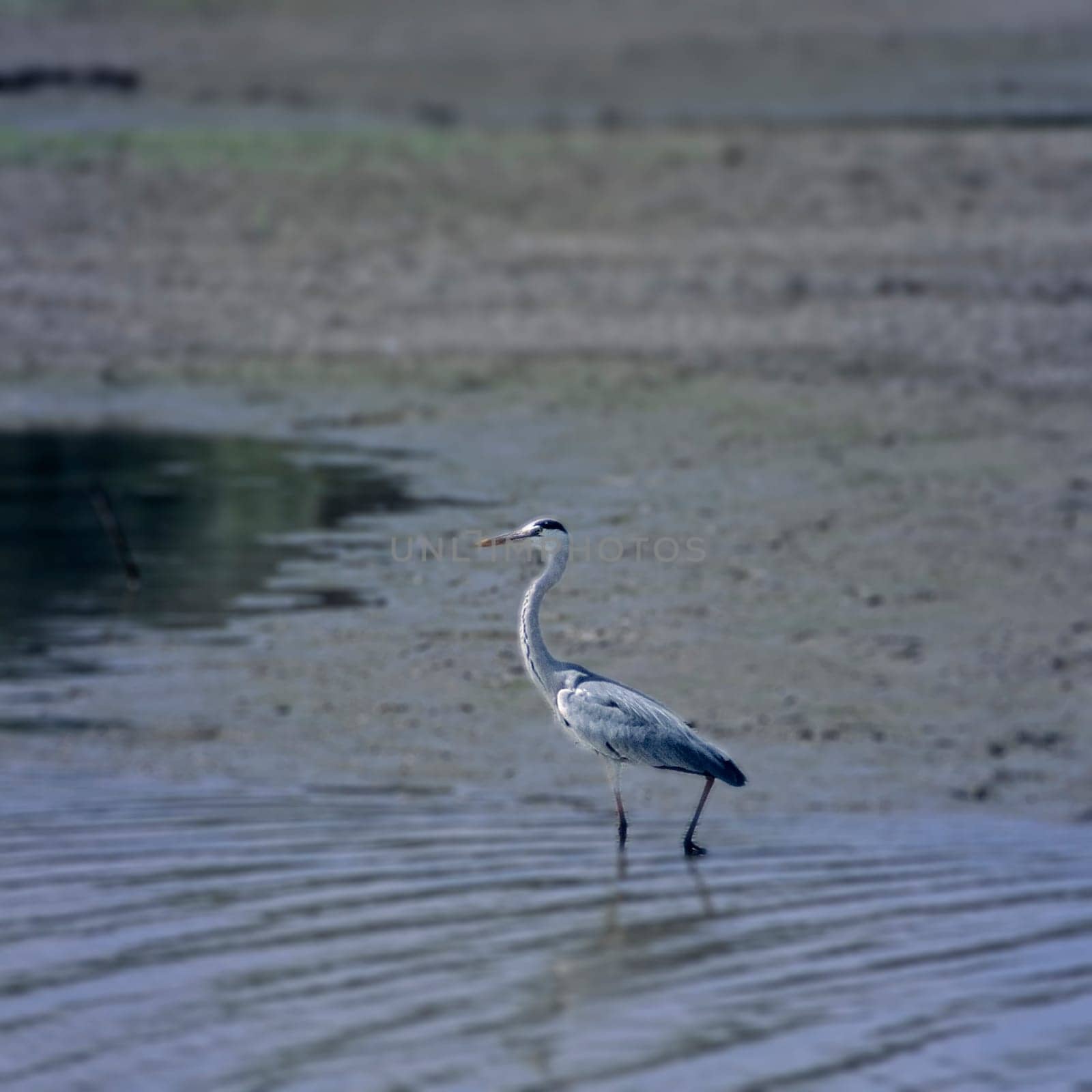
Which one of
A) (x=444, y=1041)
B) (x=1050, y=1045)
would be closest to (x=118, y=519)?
(x=444, y=1041)

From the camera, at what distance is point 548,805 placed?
8.19 metres

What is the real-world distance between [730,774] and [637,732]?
1.26 ft

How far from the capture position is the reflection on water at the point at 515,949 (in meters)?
5.81

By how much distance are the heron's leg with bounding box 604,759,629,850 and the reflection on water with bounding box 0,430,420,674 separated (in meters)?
3.19

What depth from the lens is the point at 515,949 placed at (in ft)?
21.7

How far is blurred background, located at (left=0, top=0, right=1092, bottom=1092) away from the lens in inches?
247

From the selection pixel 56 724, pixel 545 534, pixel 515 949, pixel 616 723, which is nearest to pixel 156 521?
pixel 56 724

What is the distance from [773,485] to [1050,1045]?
23.4ft

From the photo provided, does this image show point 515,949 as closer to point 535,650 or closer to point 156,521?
point 535,650

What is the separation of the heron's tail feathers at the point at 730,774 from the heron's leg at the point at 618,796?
39 cm

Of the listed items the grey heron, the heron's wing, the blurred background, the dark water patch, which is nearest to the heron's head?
the grey heron

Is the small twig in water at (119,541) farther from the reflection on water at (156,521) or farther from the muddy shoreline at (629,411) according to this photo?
the muddy shoreline at (629,411)

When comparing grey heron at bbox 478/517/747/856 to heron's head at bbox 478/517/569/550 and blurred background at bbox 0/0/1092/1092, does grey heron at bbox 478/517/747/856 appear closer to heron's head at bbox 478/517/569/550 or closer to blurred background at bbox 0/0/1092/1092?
heron's head at bbox 478/517/569/550

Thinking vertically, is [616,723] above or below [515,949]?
above
